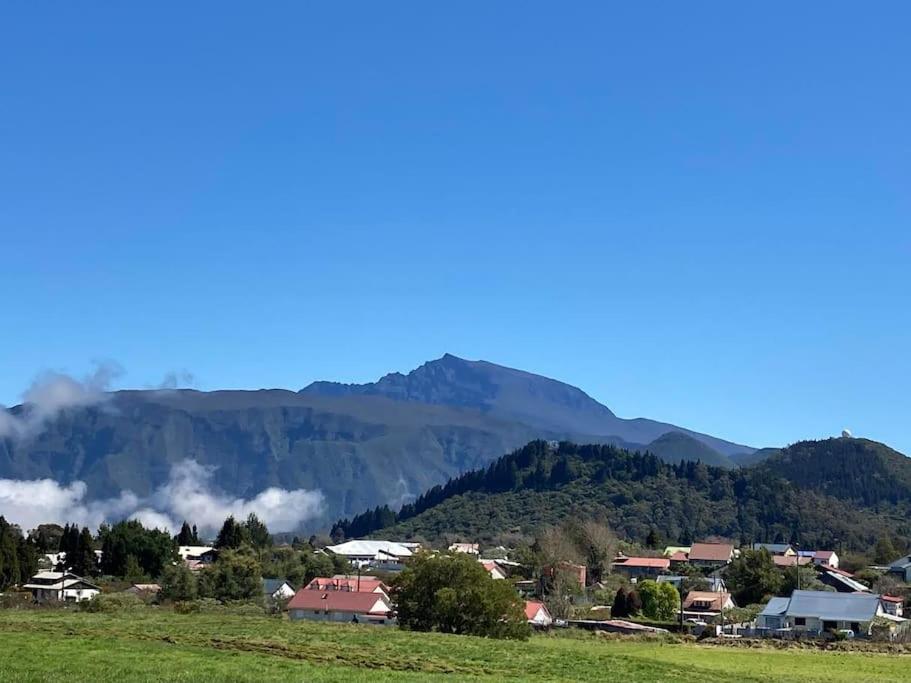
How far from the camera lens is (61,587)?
79.4m

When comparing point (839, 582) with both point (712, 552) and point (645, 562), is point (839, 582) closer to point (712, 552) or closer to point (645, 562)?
point (645, 562)

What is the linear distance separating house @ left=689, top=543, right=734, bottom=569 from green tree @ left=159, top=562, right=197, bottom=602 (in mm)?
66561

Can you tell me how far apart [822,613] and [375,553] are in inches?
3204

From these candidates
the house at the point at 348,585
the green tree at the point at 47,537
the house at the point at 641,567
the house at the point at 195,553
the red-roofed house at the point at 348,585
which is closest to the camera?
the house at the point at 348,585

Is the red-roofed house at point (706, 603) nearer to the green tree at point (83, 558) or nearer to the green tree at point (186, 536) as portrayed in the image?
the green tree at point (83, 558)

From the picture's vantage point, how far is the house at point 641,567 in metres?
118

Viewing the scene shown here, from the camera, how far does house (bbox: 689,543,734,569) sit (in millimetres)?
123000

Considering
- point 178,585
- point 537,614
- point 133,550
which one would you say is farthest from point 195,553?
point 537,614

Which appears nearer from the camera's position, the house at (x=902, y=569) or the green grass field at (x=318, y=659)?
the green grass field at (x=318, y=659)

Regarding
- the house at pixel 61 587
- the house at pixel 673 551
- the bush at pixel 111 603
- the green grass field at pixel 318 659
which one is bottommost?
the house at pixel 61 587

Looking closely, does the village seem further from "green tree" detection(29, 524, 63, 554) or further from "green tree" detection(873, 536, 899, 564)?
"green tree" detection(873, 536, 899, 564)

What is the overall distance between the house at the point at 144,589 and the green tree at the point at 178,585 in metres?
1.22

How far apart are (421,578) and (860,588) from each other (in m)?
56.3

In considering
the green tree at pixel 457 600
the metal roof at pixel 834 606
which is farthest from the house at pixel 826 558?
the green tree at pixel 457 600
